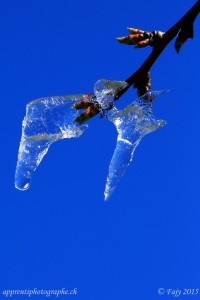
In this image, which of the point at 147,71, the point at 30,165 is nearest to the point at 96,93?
the point at 147,71

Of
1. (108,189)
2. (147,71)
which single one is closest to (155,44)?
(147,71)

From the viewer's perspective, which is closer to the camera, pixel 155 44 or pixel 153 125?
pixel 155 44

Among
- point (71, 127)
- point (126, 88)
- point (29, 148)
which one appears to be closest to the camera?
point (126, 88)

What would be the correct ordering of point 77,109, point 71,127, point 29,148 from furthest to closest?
point 29,148, point 71,127, point 77,109

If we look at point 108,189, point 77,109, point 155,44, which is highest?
point 155,44

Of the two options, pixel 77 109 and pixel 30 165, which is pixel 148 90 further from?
pixel 30 165

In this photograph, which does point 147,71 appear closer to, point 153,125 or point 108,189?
point 153,125

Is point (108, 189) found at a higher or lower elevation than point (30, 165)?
lower

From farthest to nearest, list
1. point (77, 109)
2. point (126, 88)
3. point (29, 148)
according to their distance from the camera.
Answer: point (29, 148), point (77, 109), point (126, 88)

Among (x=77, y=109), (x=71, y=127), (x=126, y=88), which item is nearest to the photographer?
(x=126, y=88)
